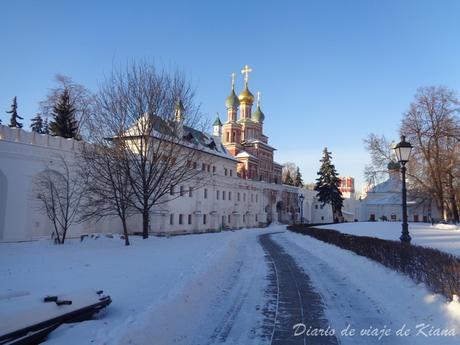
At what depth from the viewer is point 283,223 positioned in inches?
2862

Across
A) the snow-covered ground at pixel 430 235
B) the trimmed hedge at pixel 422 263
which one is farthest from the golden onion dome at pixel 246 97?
the trimmed hedge at pixel 422 263

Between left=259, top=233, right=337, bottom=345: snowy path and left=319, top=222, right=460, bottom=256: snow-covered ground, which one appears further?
left=319, top=222, right=460, bottom=256: snow-covered ground

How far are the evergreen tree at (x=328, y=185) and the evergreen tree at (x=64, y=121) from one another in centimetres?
3986

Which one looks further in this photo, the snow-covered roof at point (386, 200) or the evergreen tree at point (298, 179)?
the evergreen tree at point (298, 179)

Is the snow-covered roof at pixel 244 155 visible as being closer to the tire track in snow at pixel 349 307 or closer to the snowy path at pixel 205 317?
the tire track in snow at pixel 349 307

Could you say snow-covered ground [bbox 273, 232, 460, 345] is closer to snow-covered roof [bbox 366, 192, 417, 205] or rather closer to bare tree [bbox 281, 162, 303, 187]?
→ snow-covered roof [bbox 366, 192, 417, 205]

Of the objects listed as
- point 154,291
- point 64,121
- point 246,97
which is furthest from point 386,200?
point 154,291

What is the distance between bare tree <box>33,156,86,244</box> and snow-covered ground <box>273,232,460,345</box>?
1841 centimetres

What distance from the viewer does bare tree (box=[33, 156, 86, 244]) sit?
25.5 meters

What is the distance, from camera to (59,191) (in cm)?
2692

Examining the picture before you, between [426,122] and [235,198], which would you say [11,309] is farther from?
[235,198]

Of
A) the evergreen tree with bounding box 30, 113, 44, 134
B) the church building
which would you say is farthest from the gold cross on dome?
the evergreen tree with bounding box 30, 113, 44, 134

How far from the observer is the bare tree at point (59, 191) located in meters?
25.5

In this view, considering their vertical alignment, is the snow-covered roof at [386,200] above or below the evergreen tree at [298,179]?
below
